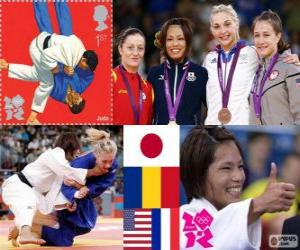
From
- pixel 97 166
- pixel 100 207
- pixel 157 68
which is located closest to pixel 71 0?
pixel 157 68

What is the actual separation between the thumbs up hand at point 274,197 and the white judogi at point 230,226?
9cm

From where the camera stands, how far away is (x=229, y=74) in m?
7.78

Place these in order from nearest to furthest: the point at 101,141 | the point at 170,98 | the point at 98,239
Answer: the point at 170,98 < the point at 101,141 < the point at 98,239

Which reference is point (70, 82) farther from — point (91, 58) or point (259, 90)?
point (259, 90)

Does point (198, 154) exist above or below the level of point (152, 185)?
above

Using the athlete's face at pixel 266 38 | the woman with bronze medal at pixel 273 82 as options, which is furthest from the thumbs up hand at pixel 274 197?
the athlete's face at pixel 266 38

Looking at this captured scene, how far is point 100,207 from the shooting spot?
11.5 meters

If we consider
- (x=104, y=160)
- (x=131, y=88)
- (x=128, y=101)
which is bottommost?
(x=104, y=160)

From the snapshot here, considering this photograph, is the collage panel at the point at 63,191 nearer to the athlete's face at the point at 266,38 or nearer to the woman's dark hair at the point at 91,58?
the woman's dark hair at the point at 91,58

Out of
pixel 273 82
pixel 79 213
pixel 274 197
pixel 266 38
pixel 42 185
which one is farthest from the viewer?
pixel 79 213

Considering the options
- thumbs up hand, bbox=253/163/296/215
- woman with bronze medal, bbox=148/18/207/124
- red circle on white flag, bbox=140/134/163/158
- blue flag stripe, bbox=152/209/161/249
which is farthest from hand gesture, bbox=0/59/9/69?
thumbs up hand, bbox=253/163/296/215

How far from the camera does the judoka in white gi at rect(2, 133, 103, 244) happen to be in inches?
334

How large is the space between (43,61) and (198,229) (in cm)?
220

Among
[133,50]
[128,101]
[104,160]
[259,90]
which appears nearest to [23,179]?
[104,160]
